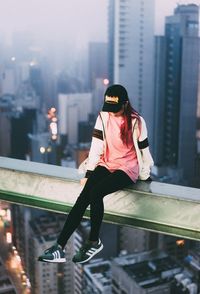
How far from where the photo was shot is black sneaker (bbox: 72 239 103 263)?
1.12 m

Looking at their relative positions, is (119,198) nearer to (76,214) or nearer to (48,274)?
(76,214)

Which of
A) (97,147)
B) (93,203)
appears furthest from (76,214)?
(97,147)

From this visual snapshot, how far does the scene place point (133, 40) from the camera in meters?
20.4

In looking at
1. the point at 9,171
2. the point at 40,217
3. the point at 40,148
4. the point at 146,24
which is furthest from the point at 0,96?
the point at 9,171

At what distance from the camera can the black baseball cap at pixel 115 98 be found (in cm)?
116

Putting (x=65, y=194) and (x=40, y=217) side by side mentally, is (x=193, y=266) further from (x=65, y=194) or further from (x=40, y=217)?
(x=65, y=194)

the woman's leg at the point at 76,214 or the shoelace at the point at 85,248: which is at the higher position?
the woman's leg at the point at 76,214

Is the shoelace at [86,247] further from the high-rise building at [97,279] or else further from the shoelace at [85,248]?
the high-rise building at [97,279]

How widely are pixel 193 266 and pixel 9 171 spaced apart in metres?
7.35

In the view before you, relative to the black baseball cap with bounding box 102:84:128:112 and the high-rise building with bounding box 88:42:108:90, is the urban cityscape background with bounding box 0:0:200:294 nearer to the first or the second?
the high-rise building with bounding box 88:42:108:90

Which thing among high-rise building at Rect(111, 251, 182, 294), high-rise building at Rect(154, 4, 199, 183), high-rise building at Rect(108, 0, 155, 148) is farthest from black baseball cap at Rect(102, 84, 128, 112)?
high-rise building at Rect(108, 0, 155, 148)

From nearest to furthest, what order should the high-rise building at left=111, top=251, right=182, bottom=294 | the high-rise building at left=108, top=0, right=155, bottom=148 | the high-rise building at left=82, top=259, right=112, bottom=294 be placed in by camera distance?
1. the high-rise building at left=111, top=251, right=182, bottom=294
2. the high-rise building at left=82, top=259, right=112, bottom=294
3. the high-rise building at left=108, top=0, right=155, bottom=148

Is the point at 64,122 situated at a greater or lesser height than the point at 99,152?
lesser

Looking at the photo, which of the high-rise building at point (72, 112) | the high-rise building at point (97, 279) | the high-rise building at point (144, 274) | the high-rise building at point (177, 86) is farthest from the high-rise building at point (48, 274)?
the high-rise building at point (72, 112)
